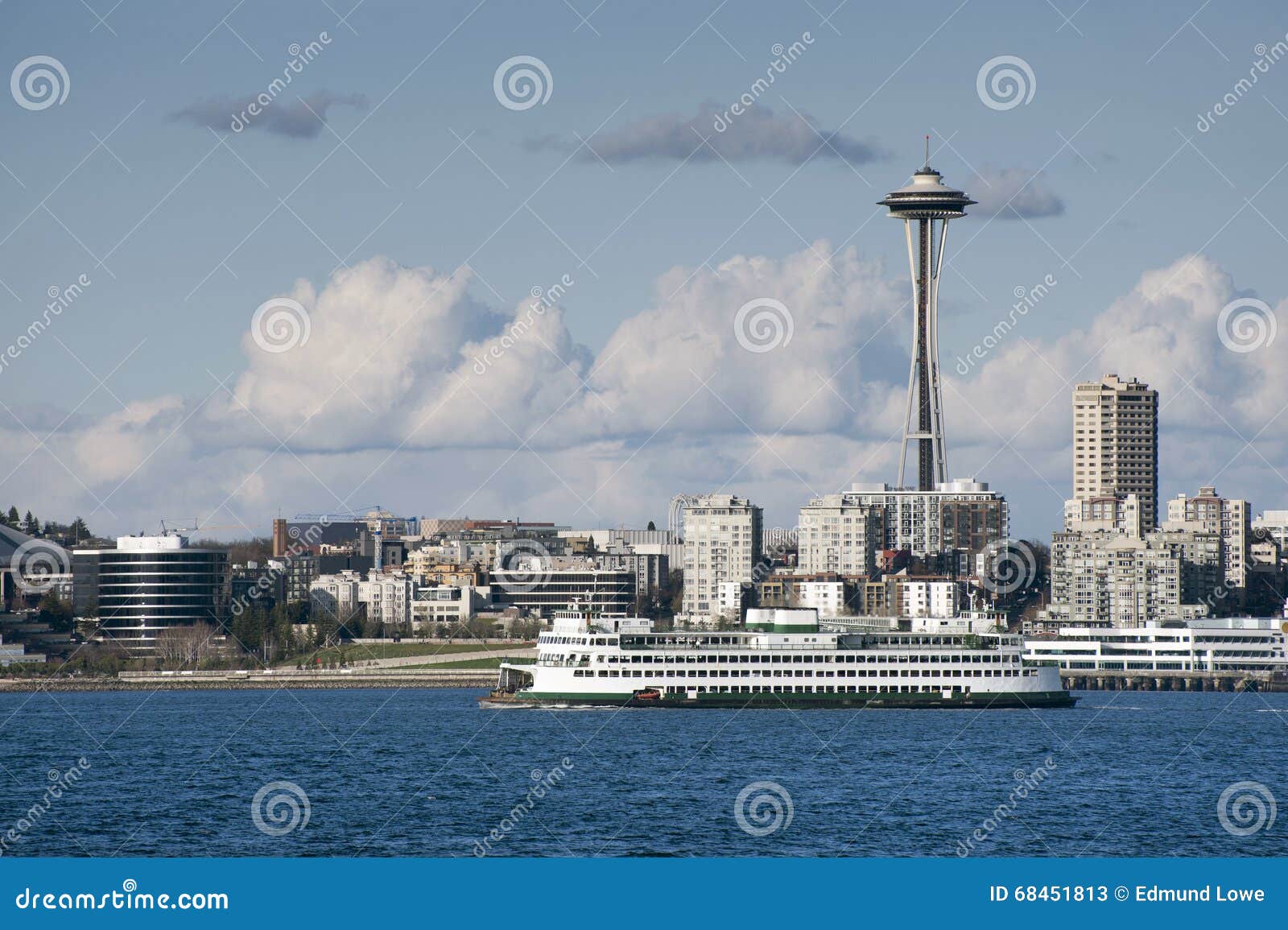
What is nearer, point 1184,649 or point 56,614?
point 1184,649

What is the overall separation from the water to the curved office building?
63.4 metres

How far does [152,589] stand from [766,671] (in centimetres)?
8172

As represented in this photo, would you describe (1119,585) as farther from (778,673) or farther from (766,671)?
(766,671)

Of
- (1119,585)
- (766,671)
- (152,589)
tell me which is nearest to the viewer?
(766,671)

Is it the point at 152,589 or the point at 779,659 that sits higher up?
the point at 152,589

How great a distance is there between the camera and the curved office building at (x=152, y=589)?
584ft

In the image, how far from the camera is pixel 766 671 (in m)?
113

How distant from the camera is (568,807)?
61.7 metres

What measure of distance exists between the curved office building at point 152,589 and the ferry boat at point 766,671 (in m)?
72.5

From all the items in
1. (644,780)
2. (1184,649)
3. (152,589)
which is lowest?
(644,780)

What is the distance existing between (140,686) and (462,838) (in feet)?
346

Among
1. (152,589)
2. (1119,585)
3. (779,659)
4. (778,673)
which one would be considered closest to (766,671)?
(778,673)

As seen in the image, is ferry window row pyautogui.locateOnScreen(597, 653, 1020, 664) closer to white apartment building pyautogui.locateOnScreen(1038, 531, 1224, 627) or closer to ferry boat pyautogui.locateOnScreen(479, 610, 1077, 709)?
ferry boat pyautogui.locateOnScreen(479, 610, 1077, 709)

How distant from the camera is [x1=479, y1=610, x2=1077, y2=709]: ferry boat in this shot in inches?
4405
